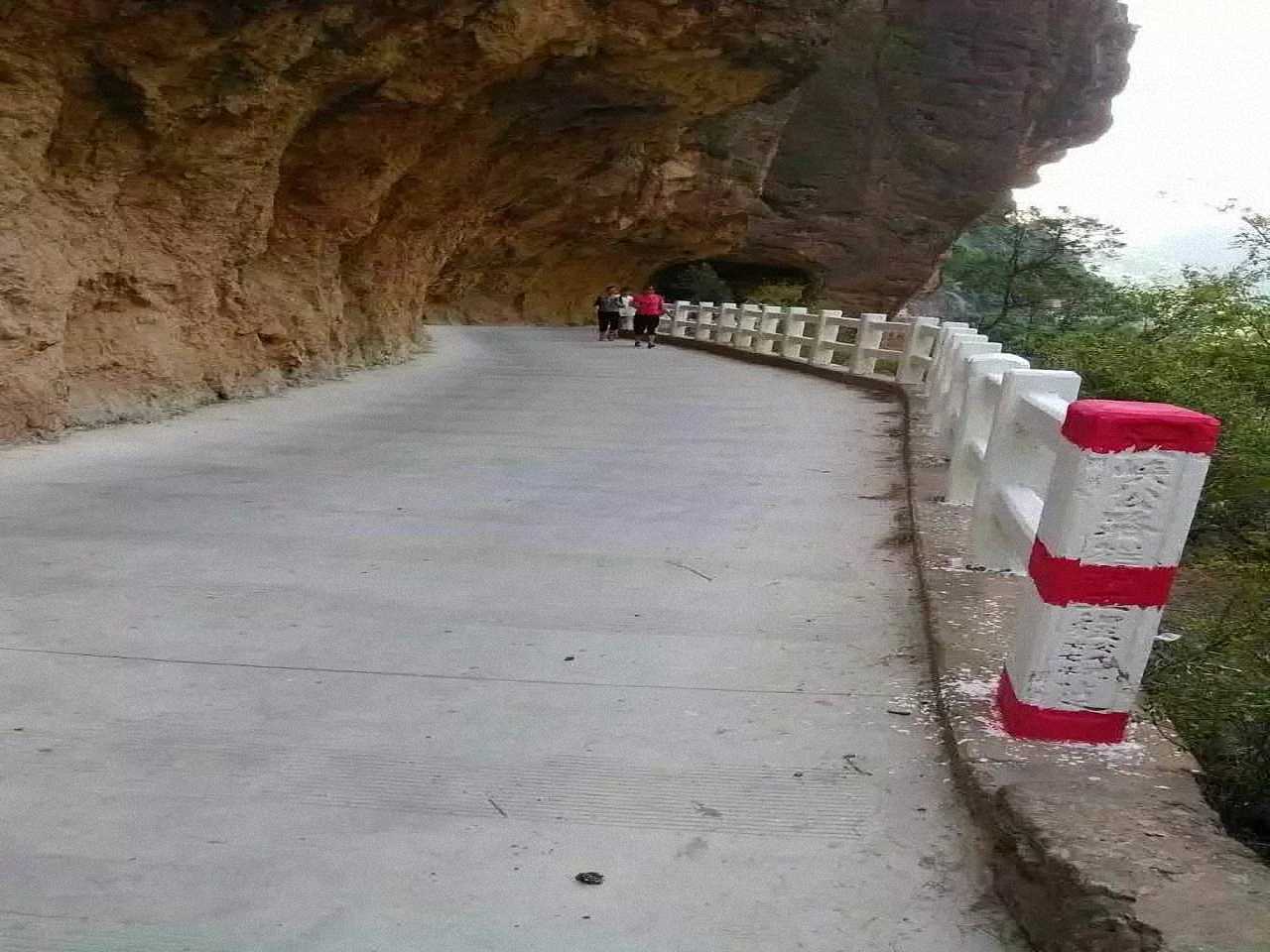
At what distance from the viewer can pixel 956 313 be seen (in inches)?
2087

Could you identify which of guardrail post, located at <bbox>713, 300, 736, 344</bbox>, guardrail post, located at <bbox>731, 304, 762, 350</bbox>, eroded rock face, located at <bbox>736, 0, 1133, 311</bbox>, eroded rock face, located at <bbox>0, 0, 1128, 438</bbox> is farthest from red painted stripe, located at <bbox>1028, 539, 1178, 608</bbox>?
eroded rock face, located at <bbox>736, 0, 1133, 311</bbox>

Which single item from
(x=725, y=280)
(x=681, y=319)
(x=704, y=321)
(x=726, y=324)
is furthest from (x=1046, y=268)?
(x=726, y=324)

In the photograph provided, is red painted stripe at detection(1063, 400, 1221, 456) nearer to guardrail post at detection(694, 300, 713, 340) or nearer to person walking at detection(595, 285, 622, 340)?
guardrail post at detection(694, 300, 713, 340)

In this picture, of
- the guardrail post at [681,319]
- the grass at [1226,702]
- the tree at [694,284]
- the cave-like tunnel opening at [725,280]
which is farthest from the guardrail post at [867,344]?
the tree at [694,284]

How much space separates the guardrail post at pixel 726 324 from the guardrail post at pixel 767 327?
8.20 ft

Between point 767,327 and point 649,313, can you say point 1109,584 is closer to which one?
point 767,327

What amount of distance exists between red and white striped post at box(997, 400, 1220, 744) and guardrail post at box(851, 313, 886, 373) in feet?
42.1

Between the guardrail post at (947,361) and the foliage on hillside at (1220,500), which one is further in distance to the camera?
the guardrail post at (947,361)

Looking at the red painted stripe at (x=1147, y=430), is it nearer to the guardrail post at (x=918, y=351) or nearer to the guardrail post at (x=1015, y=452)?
the guardrail post at (x=1015, y=452)

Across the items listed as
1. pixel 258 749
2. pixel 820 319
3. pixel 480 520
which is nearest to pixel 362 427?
pixel 480 520

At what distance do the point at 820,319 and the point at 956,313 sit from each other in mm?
38084

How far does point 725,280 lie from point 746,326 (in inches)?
906

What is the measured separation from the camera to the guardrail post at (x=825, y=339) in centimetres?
1722

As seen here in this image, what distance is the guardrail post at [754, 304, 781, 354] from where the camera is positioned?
2028 cm
